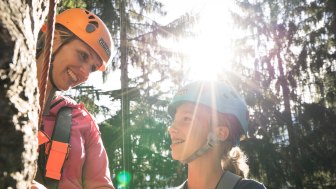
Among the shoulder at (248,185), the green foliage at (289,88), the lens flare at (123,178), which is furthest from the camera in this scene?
Result: the green foliage at (289,88)

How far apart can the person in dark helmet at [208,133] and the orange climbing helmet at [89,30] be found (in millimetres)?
1130

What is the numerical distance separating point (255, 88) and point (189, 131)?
39.0 feet

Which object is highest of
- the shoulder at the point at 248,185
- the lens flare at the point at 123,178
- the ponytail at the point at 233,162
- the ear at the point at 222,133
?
the ear at the point at 222,133

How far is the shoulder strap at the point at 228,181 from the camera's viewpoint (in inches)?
123

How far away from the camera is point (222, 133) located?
3.65 m

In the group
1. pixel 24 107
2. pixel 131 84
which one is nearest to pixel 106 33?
pixel 24 107

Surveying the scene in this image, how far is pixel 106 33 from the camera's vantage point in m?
3.02

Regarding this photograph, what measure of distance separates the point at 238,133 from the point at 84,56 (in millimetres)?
1983

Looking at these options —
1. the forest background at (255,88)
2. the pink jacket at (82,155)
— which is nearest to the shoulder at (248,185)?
the pink jacket at (82,155)

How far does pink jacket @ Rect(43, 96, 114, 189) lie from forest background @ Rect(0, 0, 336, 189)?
27.6ft

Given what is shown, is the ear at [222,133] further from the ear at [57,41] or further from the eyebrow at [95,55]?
the ear at [57,41]

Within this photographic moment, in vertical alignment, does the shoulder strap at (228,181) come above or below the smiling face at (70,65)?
A: below

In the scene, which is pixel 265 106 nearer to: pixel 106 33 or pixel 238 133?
pixel 238 133

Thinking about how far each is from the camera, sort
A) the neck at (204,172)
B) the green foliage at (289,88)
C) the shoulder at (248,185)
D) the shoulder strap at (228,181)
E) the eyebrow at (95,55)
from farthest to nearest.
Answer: the green foliage at (289,88)
the neck at (204,172)
the shoulder strap at (228,181)
the shoulder at (248,185)
the eyebrow at (95,55)
